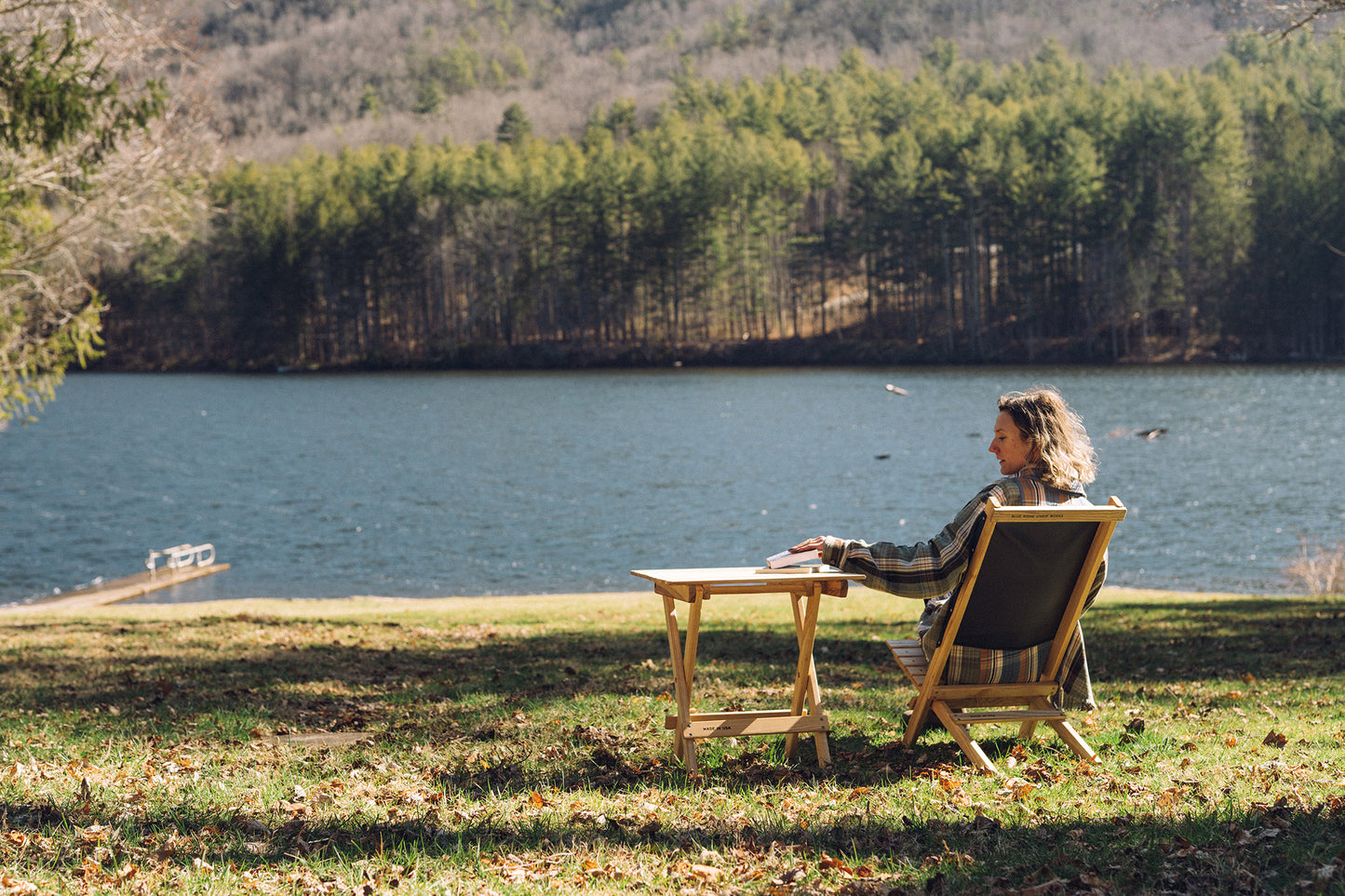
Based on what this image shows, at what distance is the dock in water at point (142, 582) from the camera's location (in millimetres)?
19734

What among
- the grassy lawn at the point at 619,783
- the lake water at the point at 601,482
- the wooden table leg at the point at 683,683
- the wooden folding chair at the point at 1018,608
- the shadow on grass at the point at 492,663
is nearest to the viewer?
the grassy lawn at the point at 619,783

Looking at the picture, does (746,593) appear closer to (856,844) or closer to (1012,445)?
(856,844)

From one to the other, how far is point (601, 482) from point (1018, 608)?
29.5m

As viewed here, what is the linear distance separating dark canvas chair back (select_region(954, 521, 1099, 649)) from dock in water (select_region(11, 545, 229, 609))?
1771 cm

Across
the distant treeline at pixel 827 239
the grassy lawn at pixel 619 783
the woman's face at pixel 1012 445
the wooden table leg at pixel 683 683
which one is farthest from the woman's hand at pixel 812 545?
the distant treeline at pixel 827 239

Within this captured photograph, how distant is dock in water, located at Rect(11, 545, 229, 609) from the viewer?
777 inches

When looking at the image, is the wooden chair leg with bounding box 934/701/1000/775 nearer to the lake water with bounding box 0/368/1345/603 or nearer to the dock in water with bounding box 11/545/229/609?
the lake water with bounding box 0/368/1345/603

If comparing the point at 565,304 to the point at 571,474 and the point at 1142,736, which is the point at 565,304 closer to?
the point at 571,474

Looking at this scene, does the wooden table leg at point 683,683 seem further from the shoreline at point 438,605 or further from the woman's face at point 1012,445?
the shoreline at point 438,605

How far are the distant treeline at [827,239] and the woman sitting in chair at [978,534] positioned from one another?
77.6 meters

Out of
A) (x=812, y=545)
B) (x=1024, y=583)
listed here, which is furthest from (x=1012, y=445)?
(x=812, y=545)

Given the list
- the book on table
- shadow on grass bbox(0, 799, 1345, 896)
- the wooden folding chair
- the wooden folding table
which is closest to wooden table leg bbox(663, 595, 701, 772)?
the wooden folding table

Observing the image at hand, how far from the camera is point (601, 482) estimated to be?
112ft

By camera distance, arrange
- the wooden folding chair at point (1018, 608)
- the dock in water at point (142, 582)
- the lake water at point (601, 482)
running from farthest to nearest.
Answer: the lake water at point (601, 482) < the dock in water at point (142, 582) < the wooden folding chair at point (1018, 608)
